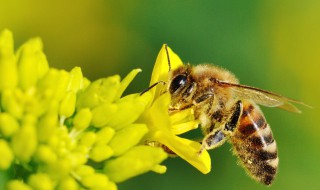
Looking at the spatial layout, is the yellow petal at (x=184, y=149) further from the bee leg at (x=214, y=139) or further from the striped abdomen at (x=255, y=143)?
the striped abdomen at (x=255, y=143)

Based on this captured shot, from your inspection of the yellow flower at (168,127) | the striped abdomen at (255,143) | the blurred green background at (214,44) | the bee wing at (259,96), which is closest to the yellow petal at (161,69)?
the yellow flower at (168,127)

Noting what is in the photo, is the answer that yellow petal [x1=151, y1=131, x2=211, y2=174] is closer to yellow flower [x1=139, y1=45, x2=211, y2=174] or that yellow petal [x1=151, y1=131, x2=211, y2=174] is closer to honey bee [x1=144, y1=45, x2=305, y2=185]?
yellow flower [x1=139, y1=45, x2=211, y2=174]

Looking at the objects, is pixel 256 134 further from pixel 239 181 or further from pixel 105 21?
pixel 105 21

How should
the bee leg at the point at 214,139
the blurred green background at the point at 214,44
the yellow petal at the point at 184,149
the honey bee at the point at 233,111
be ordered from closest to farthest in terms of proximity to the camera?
the yellow petal at the point at 184,149 → the bee leg at the point at 214,139 → the honey bee at the point at 233,111 → the blurred green background at the point at 214,44

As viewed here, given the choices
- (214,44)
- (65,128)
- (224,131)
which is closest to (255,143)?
(224,131)

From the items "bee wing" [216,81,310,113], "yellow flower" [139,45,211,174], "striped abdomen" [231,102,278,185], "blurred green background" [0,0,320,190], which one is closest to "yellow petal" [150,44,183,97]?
"yellow flower" [139,45,211,174]

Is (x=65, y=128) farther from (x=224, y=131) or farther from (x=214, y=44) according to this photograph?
(x=214, y=44)
